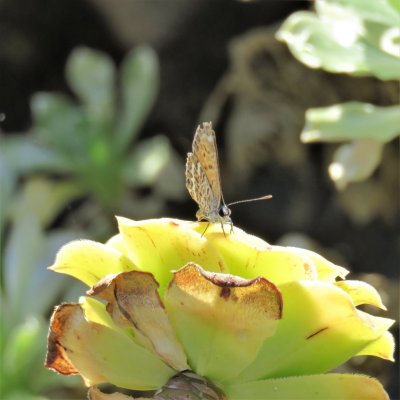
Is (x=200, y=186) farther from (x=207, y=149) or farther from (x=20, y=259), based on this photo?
(x=20, y=259)

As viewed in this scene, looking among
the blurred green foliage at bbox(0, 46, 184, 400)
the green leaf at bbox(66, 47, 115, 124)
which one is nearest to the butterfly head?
the blurred green foliage at bbox(0, 46, 184, 400)

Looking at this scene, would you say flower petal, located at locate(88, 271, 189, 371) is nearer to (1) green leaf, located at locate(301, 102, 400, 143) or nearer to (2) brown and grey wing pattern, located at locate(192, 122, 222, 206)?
(2) brown and grey wing pattern, located at locate(192, 122, 222, 206)

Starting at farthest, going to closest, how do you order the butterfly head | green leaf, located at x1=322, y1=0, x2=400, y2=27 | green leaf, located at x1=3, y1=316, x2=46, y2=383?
green leaf, located at x1=3, y1=316, x2=46, y2=383 → green leaf, located at x1=322, y1=0, x2=400, y2=27 → the butterfly head

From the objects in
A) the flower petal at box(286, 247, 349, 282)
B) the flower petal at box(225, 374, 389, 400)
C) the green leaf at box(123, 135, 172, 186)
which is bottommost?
the green leaf at box(123, 135, 172, 186)

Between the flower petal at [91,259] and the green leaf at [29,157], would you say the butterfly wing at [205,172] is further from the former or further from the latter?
the green leaf at [29,157]

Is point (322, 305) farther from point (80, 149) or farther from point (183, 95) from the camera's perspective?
point (183, 95)

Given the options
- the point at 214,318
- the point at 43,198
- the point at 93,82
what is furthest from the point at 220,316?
the point at 93,82

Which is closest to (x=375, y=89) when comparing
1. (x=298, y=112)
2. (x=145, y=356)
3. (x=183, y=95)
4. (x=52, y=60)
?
(x=298, y=112)
